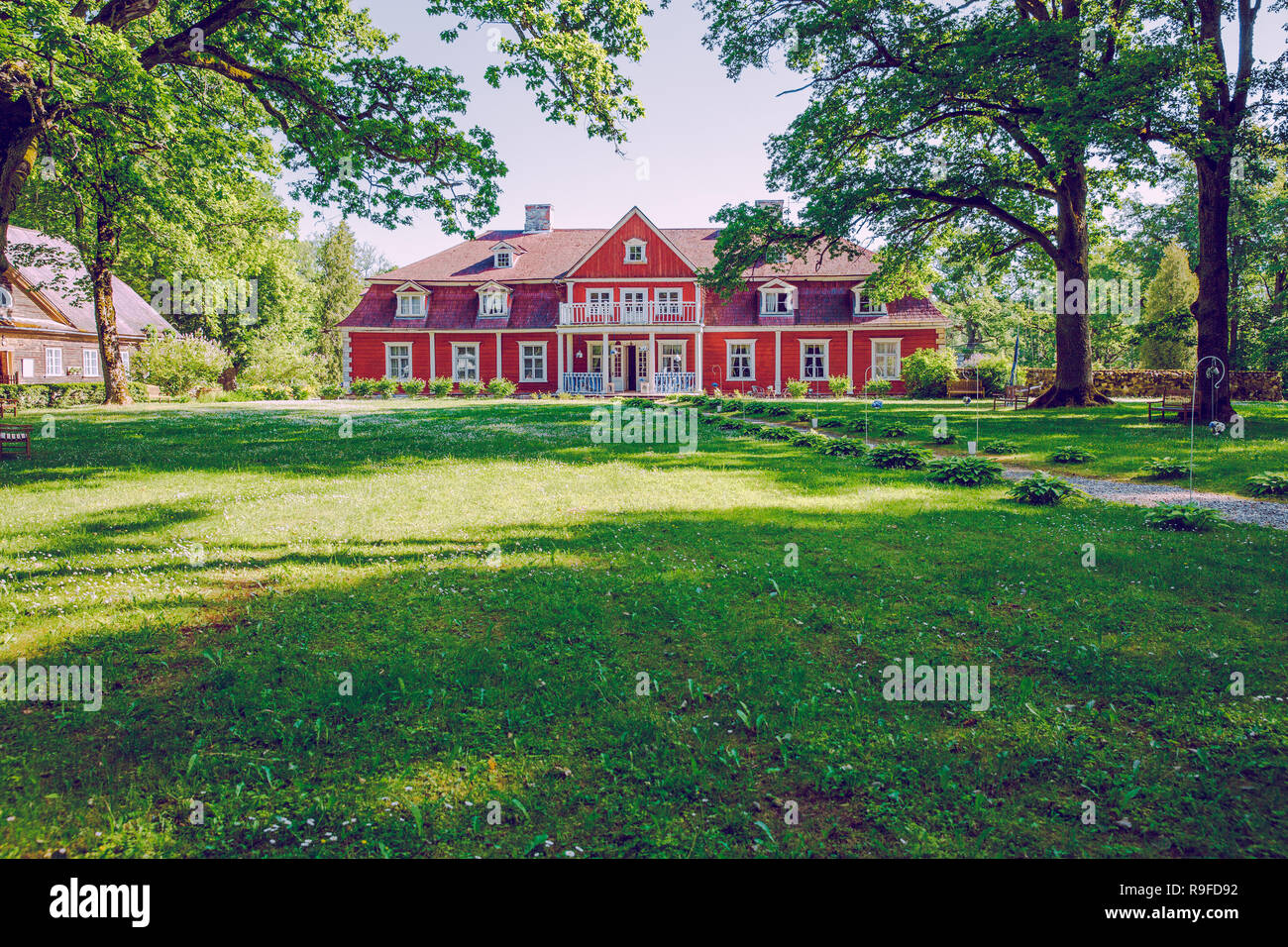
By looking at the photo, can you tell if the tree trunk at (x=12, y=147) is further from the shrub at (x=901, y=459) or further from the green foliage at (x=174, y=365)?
the green foliage at (x=174, y=365)

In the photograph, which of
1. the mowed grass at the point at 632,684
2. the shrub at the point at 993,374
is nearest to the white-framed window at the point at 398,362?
the shrub at the point at 993,374

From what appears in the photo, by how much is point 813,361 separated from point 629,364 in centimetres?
980

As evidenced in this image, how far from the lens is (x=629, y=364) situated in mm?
39781

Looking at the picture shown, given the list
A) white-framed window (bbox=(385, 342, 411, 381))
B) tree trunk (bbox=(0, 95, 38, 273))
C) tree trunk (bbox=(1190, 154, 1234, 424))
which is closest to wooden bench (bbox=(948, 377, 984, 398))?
tree trunk (bbox=(1190, 154, 1234, 424))

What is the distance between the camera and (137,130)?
1372 cm

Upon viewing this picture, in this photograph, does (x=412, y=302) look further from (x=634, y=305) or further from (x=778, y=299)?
(x=778, y=299)

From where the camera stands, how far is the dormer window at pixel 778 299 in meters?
38.7

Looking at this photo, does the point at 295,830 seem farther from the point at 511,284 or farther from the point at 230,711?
the point at 511,284

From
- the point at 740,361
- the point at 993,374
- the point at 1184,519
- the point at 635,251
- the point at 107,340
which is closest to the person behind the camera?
the point at 1184,519

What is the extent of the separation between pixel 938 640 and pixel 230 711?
4.05 meters

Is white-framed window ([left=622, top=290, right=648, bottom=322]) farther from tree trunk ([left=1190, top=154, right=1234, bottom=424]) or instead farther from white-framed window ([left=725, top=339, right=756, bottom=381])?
tree trunk ([left=1190, top=154, right=1234, bottom=424])

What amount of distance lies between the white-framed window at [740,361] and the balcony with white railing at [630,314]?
287 cm

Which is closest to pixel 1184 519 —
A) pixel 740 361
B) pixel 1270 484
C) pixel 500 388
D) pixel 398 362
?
pixel 1270 484
